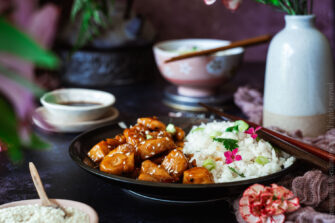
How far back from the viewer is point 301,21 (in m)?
1.30

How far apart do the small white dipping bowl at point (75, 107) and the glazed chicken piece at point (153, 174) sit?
550mm

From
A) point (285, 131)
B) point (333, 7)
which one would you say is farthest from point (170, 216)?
point (333, 7)

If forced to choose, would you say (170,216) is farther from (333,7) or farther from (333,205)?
(333,7)

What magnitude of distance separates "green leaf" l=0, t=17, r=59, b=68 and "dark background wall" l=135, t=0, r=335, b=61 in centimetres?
250

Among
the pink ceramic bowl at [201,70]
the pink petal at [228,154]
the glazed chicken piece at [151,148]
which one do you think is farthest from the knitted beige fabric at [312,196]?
the pink ceramic bowl at [201,70]

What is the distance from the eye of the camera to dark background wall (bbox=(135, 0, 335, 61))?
104 inches

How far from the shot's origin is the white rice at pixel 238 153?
961 mm

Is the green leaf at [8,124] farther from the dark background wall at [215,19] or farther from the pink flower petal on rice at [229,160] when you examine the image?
the dark background wall at [215,19]

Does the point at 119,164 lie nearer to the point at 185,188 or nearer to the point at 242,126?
the point at 185,188

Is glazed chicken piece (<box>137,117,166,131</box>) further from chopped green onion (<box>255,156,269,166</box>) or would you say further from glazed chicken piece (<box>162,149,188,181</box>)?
chopped green onion (<box>255,156,269,166</box>)

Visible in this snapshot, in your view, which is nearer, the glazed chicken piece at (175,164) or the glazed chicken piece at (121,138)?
the glazed chicken piece at (175,164)

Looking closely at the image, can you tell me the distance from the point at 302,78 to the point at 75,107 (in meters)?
0.75

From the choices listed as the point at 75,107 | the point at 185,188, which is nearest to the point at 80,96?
the point at 75,107

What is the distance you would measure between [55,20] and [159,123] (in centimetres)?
101
